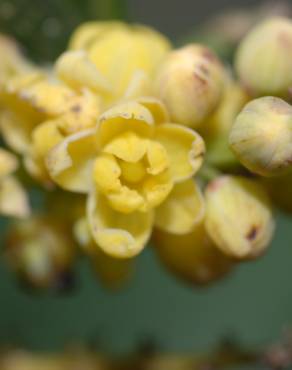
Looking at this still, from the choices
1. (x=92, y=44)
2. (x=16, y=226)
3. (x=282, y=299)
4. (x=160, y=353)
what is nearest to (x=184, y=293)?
(x=282, y=299)

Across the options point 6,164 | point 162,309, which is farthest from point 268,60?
point 162,309

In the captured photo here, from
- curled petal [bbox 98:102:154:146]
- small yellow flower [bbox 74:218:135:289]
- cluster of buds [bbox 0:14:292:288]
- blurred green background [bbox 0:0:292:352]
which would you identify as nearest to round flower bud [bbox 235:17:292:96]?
cluster of buds [bbox 0:14:292:288]

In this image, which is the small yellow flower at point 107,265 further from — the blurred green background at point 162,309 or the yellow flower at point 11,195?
the blurred green background at point 162,309

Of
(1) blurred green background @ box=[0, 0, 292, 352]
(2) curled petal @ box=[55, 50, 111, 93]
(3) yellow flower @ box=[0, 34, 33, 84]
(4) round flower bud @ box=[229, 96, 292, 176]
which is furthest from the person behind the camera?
(1) blurred green background @ box=[0, 0, 292, 352]

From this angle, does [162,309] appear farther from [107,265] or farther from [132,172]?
[132,172]

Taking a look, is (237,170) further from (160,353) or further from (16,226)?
(160,353)

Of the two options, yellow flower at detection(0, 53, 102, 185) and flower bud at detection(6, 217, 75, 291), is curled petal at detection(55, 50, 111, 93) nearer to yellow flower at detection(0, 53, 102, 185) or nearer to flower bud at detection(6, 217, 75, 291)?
yellow flower at detection(0, 53, 102, 185)
